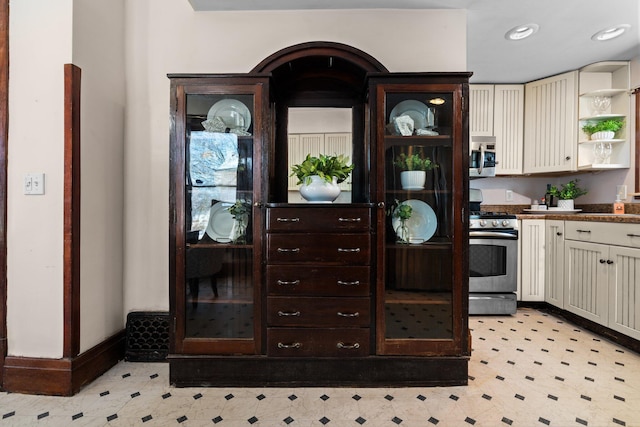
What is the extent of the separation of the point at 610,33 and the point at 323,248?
2.92 m

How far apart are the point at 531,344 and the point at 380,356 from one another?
1377 mm

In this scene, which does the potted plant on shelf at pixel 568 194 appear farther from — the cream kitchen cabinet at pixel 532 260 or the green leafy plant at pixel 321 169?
the green leafy plant at pixel 321 169

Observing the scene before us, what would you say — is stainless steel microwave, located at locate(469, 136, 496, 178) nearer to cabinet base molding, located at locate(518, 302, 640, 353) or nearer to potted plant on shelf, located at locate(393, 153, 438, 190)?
cabinet base molding, located at locate(518, 302, 640, 353)

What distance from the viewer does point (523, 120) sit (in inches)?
132

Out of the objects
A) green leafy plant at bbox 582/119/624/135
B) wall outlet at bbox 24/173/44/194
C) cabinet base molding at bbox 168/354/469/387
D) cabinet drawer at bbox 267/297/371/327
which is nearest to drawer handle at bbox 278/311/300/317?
cabinet drawer at bbox 267/297/371/327

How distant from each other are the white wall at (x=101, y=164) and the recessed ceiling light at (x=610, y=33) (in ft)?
12.0

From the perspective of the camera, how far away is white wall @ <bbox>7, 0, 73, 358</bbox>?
5.57ft

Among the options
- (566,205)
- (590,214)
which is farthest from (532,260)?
(566,205)

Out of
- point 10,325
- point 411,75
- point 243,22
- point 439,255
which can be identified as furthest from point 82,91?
point 439,255

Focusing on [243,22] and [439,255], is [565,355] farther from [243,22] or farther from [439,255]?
[243,22]

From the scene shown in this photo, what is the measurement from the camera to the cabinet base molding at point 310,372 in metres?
1.75

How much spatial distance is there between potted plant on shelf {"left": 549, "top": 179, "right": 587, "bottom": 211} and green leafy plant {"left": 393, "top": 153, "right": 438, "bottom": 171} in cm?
247

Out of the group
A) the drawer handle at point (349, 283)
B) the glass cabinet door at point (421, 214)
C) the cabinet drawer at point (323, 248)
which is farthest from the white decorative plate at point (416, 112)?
the drawer handle at point (349, 283)

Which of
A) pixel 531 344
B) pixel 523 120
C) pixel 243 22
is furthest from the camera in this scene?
pixel 523 120
